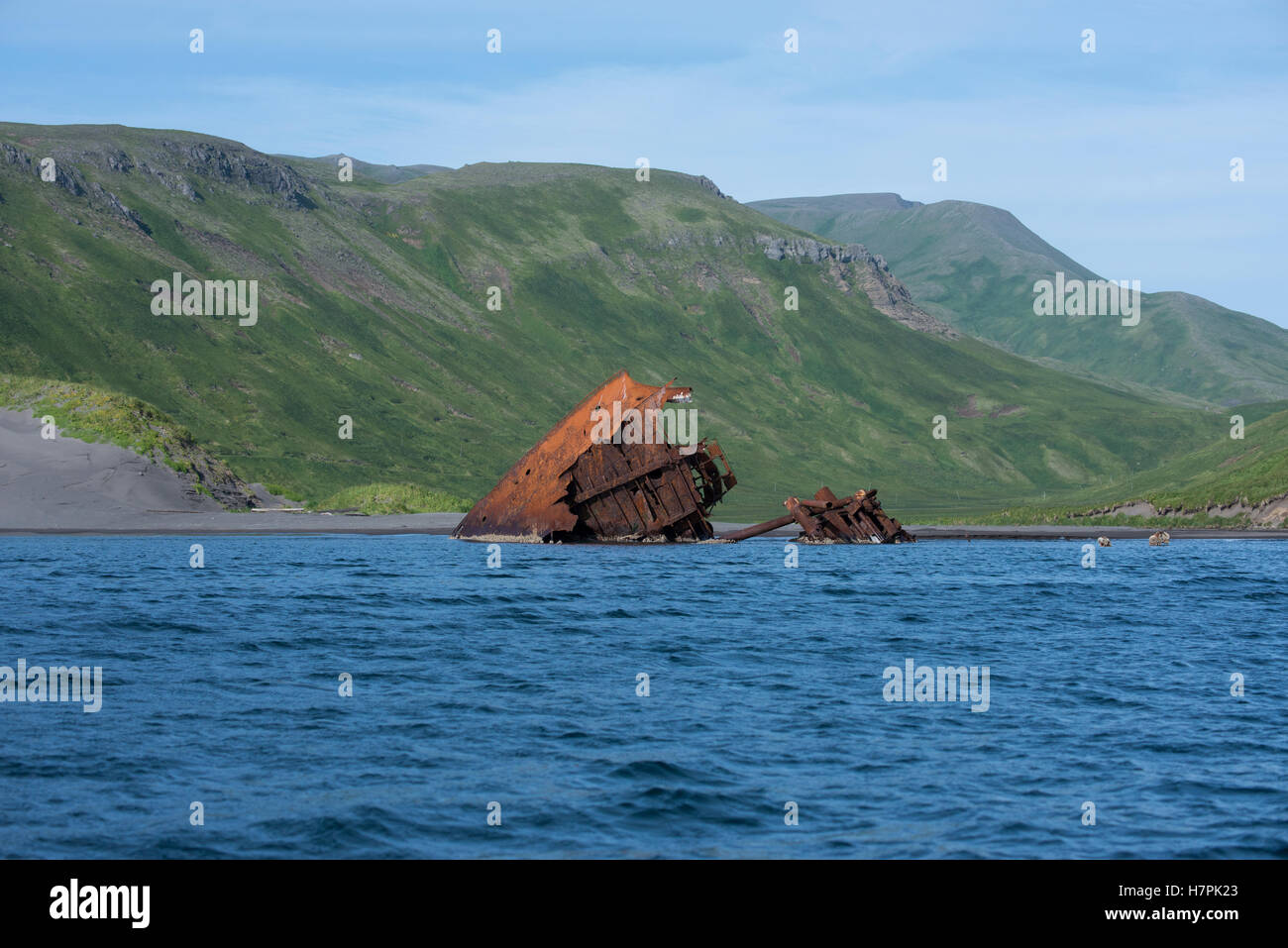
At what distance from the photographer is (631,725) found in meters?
22.9

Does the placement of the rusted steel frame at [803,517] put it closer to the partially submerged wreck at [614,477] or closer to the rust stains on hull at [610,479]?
the partially submerged wreck at [614,477]

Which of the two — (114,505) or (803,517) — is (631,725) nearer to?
(803,517)

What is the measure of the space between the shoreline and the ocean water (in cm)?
2986

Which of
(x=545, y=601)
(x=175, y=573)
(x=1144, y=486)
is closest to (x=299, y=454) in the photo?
(x=1144, y=486)

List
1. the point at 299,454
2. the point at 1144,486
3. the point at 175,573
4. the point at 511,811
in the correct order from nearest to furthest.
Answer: the point at 511,811
the point at 175,573
the point at 1144,486
the point at 299,454

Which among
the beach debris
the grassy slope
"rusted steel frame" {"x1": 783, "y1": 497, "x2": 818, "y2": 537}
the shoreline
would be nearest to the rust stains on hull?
"rusted steel frame" {"x1": 783, "y1": 497, "x2": 818, "y2": 537}

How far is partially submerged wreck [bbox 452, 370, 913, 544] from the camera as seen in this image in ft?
215

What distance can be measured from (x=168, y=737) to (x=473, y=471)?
542ft

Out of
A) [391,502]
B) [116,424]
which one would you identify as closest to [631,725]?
[116,424]

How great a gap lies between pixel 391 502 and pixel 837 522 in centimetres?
4590

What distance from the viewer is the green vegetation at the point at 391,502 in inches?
4281

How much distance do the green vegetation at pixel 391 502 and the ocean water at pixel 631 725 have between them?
5961cm
